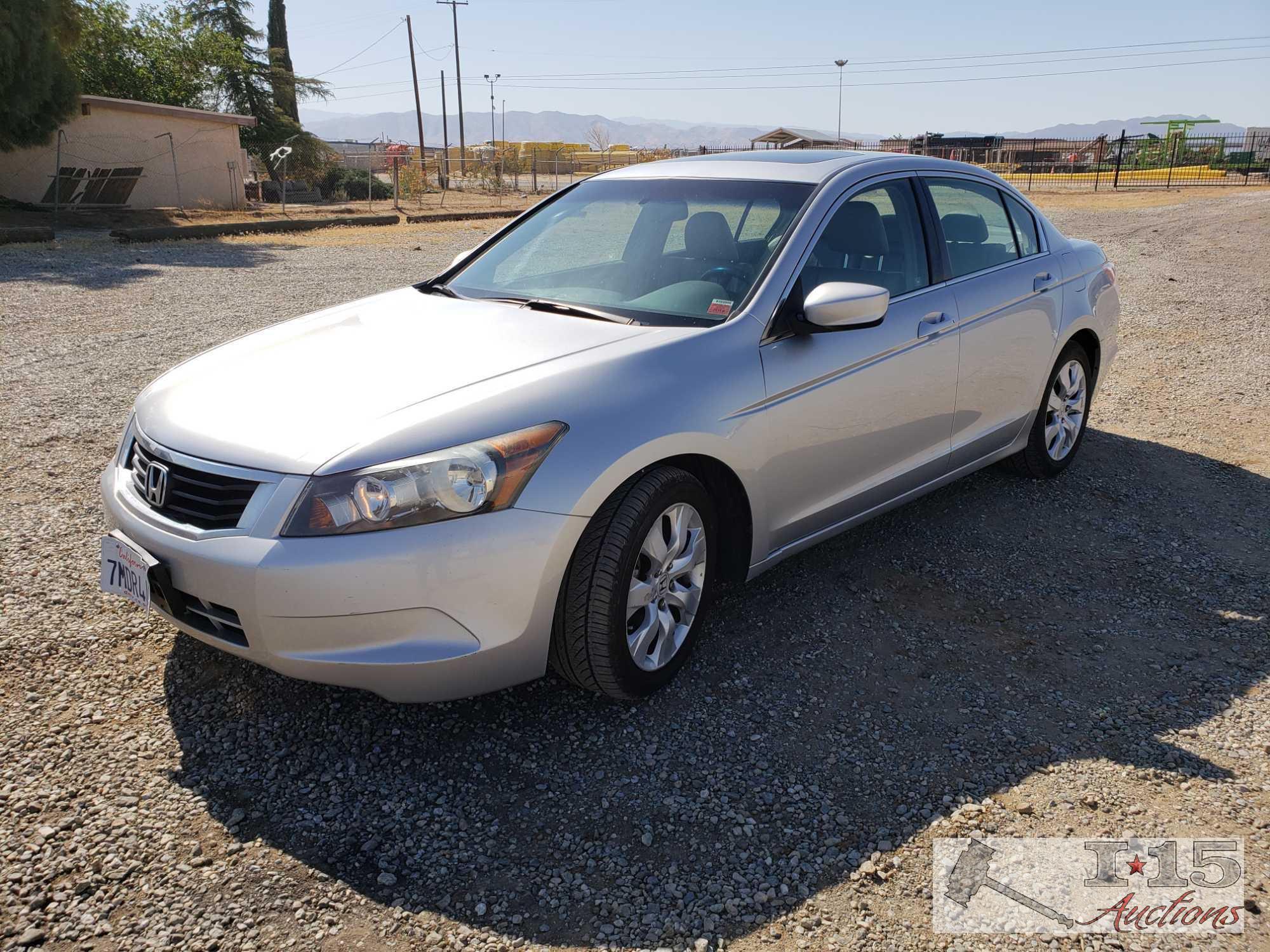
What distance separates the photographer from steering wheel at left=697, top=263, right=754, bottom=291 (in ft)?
11.6

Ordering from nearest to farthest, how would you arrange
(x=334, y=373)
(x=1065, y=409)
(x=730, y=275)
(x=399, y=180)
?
(x=334, y=373) < (x=730, y=275) < (x=1065, y=409) < (x=399, y=180)

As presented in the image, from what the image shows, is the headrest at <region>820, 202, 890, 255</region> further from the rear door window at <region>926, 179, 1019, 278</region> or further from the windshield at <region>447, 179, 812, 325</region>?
the rear door window at <region>926, 179, 1019, 278</region>

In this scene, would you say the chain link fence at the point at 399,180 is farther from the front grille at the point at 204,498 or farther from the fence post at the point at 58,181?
the front grille at the point at 204,498

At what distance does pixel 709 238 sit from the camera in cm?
380

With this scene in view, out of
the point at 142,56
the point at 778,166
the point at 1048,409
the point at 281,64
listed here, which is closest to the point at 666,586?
the point at 778,166

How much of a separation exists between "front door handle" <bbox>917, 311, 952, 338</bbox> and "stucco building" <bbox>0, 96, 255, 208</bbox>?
21.5 metres

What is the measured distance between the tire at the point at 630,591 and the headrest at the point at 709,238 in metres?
1.03

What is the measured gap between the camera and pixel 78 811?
2621mm

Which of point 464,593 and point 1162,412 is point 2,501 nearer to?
point 464,593

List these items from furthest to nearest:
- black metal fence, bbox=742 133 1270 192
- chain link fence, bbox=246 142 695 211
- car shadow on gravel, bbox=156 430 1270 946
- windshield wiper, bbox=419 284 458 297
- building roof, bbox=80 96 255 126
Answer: black metal fence, bbox=742 133 1270 192
chain link fence, bbox=246 142 695 211
building roof, bbox=80 96 255 126
windshield wiper, bbox=419 284 458 297
car shadow on gravel, bbox=156 430 1270 946

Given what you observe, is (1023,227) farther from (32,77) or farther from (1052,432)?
(32,77)

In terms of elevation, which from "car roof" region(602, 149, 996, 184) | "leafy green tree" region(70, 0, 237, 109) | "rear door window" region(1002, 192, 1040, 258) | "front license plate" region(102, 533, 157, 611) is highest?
"leafy green tree" region(70, 0, 237, 109)

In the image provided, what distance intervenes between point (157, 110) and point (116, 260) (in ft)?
38.1

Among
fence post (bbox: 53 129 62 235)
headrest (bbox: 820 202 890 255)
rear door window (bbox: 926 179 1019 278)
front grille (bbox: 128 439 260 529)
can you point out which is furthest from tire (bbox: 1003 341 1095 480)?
fence post (bbox: 53 129 62 235)
